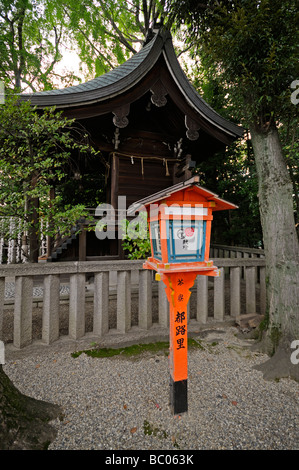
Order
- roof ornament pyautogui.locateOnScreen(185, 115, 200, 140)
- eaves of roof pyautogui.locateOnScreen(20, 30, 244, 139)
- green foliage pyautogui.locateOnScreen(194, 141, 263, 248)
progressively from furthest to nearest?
green foliage pyautogui.locateOnScreen(194, 141, 263, 248), roof ornament pyautogui.locateOnScreen(185, 115, 200, 140), eaves of roof pyautogui.locateOnScreen(20, 30, 244, 139)

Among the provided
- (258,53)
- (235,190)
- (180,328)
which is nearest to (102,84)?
(258,53)

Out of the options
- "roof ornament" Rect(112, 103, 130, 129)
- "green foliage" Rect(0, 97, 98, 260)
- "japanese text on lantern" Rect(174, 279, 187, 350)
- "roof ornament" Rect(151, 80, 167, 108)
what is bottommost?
"japanese text on lantern" Rect(174, 279, 187, 350)

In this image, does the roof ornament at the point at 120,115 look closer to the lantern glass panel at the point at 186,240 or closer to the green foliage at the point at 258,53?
the green foliage at the point at 258,53

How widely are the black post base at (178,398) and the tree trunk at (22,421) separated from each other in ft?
3.36

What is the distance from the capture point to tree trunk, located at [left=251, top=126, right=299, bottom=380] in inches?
112

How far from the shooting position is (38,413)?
1845mm

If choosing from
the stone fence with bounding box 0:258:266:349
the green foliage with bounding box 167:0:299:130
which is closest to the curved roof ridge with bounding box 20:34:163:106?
the green foliage with bounding box 167:0:299:130

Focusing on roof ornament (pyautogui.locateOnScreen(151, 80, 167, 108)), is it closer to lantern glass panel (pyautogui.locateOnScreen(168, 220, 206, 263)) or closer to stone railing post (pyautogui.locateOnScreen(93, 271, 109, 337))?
stone railing post (pyautogui.locateOnScreen(93, 271, 109, 337))

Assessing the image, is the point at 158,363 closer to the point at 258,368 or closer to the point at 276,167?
the point at 258,368

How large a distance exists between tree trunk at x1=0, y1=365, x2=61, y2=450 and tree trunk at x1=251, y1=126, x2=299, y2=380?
253 cm

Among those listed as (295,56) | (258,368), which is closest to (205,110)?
(295,56)

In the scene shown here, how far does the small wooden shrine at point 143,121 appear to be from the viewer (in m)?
5.09

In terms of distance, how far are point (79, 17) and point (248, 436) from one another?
18.2m

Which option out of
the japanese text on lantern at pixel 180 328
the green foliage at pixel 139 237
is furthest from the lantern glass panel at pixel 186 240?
the green foliage at pixel 139 237
